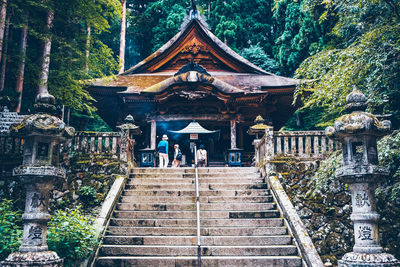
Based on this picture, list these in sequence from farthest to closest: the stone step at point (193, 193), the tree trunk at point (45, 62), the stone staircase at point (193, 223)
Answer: the tree trunk at point (45, 62), the stone step at point (193, 193), the stone staircase at point (193, 223)

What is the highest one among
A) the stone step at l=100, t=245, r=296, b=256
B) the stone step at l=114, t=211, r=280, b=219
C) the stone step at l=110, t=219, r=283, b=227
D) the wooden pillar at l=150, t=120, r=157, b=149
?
the wooden pillar at l=150, t=120, r=157, b=149

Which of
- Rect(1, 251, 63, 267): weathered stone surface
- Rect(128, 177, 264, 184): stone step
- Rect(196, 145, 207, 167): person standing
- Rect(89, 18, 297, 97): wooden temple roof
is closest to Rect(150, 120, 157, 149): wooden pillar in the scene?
Rect(89, 18, 297, 97): wooden temple roof

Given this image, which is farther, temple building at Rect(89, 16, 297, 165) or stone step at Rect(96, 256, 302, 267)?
temple building at Rect(89, 16, 297, 165)

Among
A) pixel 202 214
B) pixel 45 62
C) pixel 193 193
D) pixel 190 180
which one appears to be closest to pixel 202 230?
pixel 202 214

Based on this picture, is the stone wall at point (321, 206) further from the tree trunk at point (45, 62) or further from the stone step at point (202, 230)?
the tree trunk at point (45, 62)

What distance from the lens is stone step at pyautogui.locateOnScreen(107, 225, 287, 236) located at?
7.18 m

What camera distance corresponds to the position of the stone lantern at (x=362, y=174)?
4.87 metres

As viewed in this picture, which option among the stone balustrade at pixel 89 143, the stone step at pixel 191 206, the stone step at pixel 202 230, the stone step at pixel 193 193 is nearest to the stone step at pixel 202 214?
the stone step at pixel 191 206

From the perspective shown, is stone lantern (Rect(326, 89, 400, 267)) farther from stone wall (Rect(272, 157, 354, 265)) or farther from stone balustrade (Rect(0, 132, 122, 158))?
stone balustrade (Rect(0, 132, 122, 158))

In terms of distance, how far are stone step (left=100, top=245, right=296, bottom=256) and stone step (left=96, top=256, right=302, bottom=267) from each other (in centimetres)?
24

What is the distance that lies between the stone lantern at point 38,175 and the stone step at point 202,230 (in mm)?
2008

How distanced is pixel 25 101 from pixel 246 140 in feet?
34.9

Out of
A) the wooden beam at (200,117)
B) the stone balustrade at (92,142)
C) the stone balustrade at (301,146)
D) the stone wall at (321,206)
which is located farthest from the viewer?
the wooden beam at (200,117)

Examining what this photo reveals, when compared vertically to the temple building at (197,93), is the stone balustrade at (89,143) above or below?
below
